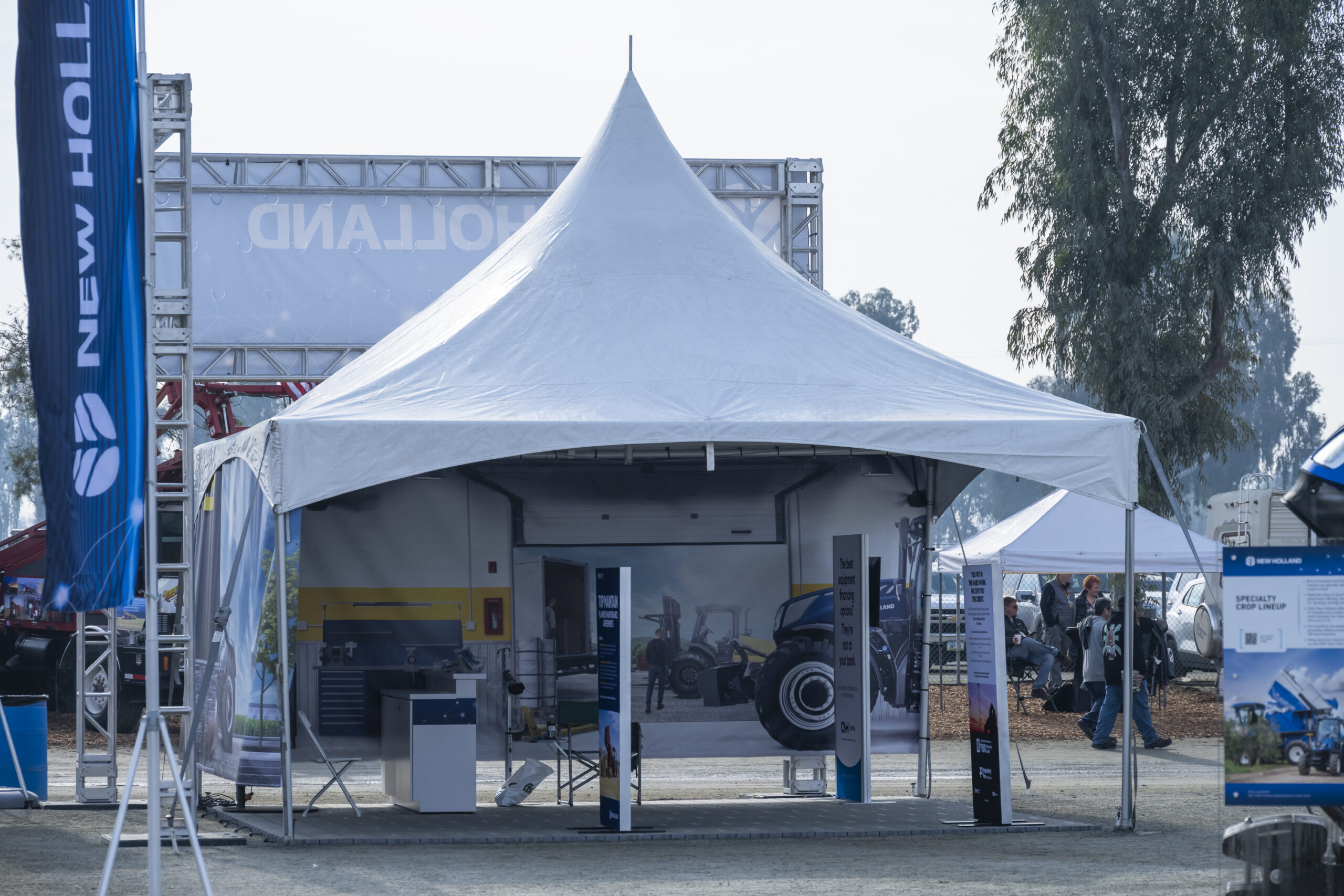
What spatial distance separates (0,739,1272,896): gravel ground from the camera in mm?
8352

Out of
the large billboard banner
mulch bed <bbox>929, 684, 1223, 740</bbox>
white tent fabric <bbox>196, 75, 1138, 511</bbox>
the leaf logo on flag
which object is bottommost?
mulch bed <bbox>929, 684, 1223, 740</bbox>

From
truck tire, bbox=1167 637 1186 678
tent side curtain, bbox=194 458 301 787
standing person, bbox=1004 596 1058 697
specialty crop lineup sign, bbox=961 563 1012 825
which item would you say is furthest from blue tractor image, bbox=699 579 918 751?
truck tire, bbox=1167 637 1186 678

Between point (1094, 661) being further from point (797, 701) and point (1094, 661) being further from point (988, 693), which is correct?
point (988, 693)

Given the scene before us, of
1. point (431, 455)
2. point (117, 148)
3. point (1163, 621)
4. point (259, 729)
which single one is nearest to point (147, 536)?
point (117, 148)

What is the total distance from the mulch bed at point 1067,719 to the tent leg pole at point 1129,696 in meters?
7.23

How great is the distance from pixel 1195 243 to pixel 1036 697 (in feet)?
29.6

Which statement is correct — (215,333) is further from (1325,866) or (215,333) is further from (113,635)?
(1325,866)

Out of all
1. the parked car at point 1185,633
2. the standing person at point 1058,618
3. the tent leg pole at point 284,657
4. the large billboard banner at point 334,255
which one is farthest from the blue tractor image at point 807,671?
the parked car at point 1185,633

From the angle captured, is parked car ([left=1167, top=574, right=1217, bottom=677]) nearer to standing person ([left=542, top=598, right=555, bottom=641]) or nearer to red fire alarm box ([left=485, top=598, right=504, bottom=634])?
standing person ([left=542, top=598, right=555, bottom=641])

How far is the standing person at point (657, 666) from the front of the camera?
12.8 m

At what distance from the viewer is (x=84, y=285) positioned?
24.0ft

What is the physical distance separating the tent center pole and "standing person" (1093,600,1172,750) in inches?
223

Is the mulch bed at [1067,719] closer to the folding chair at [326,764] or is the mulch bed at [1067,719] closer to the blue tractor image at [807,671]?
the blue tractor image at [807,671]

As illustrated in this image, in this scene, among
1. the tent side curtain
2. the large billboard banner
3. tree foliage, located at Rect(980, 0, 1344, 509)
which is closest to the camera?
the tent side curtain
